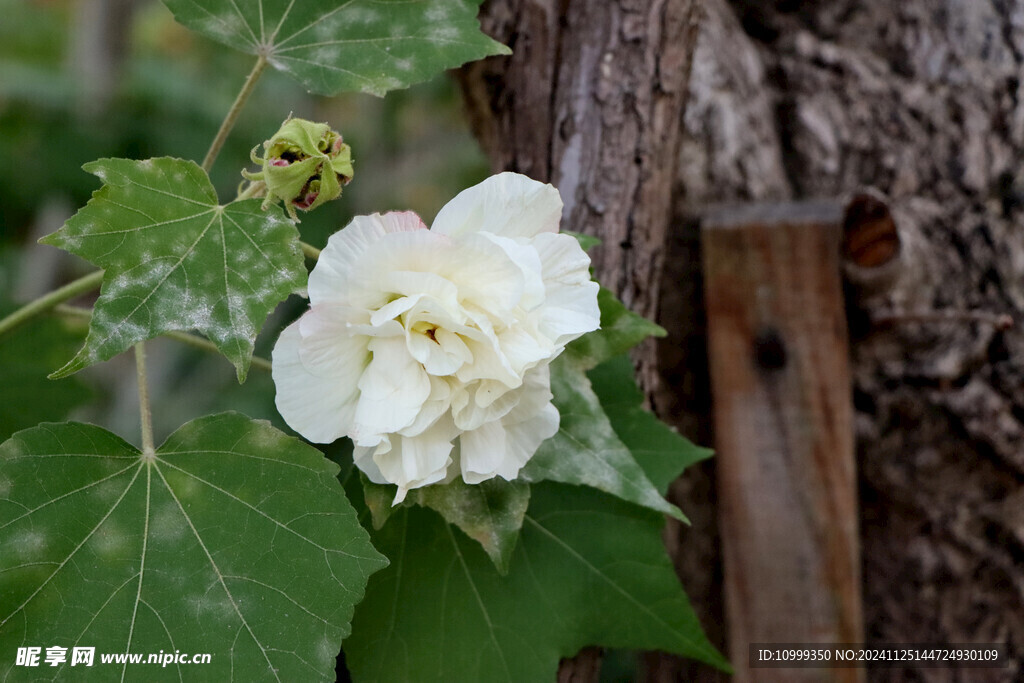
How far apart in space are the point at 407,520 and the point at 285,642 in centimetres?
16

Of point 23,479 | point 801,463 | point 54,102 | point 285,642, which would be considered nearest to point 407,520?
point 285,642

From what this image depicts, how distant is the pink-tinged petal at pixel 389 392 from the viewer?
0.41 meters

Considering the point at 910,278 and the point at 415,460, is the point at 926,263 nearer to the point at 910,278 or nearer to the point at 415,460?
the point at 910,278

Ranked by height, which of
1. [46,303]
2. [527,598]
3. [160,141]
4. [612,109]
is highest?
[160,141]

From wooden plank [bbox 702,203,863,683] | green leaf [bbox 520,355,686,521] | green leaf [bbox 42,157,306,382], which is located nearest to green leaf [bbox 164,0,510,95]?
green leaf [bbox 42,157,306,382]

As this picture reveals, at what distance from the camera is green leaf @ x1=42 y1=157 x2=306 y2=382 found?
1.44 ft

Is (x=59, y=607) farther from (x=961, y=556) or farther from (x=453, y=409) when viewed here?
(x=961, y=556)

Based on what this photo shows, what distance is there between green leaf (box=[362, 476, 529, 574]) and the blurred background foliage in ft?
4.21

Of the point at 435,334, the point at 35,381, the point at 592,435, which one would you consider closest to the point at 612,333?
the point at 592,435

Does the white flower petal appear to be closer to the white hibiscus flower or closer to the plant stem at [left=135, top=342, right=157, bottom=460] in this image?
the white hibiscus flower

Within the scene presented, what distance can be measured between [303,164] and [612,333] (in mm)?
257

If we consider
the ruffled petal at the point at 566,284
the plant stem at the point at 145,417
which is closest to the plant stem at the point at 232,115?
the plant stem at the point at 145,417

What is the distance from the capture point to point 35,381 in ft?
2.77

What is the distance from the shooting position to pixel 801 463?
85cm
